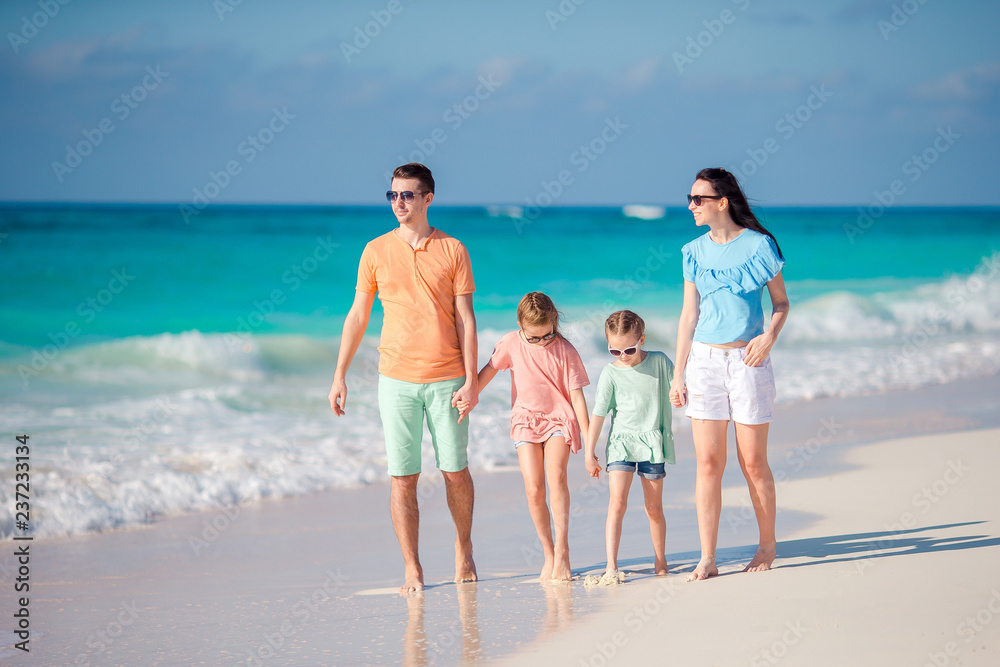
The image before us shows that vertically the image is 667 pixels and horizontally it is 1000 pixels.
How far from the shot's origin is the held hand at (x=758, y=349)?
360 centimetres

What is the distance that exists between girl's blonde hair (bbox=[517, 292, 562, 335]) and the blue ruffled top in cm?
57

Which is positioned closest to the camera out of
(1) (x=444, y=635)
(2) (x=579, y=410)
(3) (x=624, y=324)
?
(1) (x=444, y=635)

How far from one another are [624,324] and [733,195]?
660mm

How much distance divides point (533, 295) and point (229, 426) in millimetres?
4412

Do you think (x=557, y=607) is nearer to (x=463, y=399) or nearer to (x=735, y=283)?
(x=463, y=399)

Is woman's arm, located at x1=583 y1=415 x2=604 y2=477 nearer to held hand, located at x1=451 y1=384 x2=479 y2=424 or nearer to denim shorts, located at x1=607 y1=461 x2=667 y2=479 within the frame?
denim shorts, located at x1=607 y1=461 x2=667 y2=479

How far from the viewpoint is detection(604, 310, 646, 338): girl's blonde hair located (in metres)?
3.73


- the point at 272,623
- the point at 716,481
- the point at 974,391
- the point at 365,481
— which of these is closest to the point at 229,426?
the point at 365,481

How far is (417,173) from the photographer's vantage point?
12.6 feet

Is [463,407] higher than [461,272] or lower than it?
lower

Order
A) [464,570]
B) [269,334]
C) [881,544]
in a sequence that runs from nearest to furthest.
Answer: [464,570], [881,544], [269,334]

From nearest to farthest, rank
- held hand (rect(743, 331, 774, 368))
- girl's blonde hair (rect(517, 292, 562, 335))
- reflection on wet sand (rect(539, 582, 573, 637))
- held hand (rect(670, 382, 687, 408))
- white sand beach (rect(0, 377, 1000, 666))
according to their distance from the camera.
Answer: white sand beach (rect(0, 377, 1000, 666)), reflection on wet sand (rect(539, 582, 573, 637)), held hand (rect(743, 331, 774, 368)), held hand (rect(670, 382, 687, 408)), girl's blonde hair (rect(517, 292, 562, 335))

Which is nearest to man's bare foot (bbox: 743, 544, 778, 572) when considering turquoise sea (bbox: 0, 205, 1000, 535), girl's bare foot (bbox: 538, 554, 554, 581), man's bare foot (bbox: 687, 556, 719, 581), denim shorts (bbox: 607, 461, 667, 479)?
man's bare foot (bbox: 687, 556, 719, 581)

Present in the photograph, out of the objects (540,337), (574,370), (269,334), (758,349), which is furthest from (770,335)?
(269,334)
